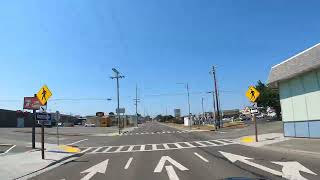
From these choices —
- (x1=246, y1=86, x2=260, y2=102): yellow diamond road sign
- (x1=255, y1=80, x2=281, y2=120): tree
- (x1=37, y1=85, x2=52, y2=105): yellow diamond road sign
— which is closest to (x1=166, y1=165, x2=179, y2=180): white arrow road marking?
(x1=37, y1=85, x2=52, y2=105): yellow diamond road sign

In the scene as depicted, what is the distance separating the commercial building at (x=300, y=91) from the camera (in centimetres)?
2555

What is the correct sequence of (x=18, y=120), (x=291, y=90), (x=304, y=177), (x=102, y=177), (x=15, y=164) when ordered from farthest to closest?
1. (x=18, y=120)
2. (x=291, y=90)
3. (x=15, y=164)
4. (x=102, y=177)
5. (x=304, y=177)

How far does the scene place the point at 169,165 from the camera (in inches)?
707

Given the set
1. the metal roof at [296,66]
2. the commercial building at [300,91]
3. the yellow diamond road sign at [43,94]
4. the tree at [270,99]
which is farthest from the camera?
the tree at [270,99]

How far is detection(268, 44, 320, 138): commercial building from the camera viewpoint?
25547 millimetres

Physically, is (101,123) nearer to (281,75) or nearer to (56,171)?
(281,75)

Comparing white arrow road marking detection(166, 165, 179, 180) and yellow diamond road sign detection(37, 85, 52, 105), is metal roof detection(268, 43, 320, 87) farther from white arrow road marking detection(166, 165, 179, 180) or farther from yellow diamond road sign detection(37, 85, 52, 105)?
yellow diamond road sign detection(37, 85, 52, 105)

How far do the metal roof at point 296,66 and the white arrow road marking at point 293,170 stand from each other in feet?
30.9

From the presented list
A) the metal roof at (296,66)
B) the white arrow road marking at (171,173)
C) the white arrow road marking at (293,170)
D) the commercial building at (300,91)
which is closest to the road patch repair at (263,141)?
the commercial building at (300,91)

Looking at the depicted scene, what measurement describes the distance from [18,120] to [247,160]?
293 ft

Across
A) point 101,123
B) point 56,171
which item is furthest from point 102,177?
point 101,123

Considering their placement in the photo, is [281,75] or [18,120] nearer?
[281,75]

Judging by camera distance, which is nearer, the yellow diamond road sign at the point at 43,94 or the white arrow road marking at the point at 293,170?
the white arrow road marking at the point at 293,170

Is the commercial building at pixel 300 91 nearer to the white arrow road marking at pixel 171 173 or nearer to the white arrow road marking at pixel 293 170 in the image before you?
the white arrow road marking at pixel 293 170
